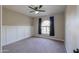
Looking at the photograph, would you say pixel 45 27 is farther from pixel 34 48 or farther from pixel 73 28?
pixel 73 28

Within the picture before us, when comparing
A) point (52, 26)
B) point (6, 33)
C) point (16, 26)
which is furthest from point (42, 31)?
point (6, 33)

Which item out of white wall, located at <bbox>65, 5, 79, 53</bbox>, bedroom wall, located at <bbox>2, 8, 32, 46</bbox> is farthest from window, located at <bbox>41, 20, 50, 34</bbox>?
white wall, located at <bbox>65, 5, 79, 53</bbox>

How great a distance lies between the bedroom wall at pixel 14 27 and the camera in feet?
17.1

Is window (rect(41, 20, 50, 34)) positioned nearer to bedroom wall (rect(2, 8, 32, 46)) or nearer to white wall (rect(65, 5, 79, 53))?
bedroom wall (rect(2, 8, 32, 46))

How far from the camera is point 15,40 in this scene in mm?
6301

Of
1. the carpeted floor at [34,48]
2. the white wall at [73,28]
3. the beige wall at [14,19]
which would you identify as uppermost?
the beige wall at [14,19]

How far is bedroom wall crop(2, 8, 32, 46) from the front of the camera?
522 centimetres

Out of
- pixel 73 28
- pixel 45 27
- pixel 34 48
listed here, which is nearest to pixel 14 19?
pixel 34 48

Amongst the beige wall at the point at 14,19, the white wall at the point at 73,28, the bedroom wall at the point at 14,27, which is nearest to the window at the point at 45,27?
the bedroom wall at the point at 14,27

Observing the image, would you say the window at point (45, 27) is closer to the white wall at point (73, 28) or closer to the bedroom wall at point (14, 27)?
the bedroom wall at point (14, 27)

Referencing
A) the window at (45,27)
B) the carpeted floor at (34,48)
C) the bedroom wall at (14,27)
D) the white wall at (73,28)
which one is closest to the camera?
the white wall at (73,28)

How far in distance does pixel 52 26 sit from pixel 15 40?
131 inches
